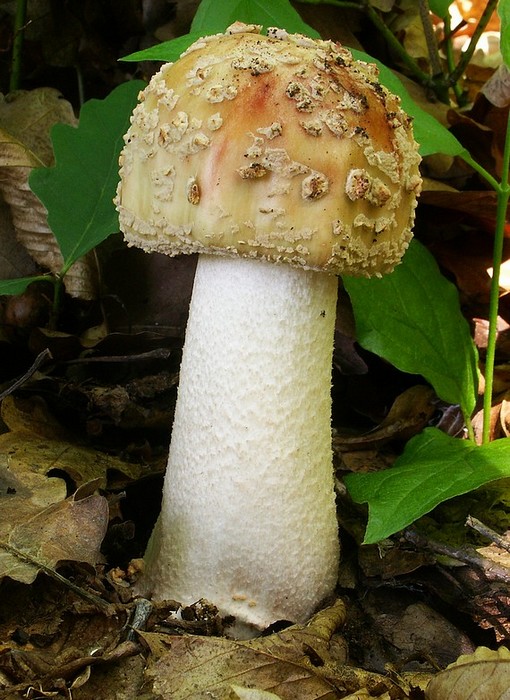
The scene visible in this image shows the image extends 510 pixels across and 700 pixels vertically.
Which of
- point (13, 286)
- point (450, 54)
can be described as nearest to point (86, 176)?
point (13, 286)

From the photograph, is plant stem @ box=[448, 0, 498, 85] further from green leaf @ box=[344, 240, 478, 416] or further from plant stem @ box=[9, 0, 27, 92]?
plant stem @ box=[9, 0, 27, 92]

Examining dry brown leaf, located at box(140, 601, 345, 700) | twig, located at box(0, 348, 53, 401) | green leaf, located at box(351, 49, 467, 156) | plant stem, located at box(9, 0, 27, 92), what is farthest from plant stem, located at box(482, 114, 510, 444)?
plant stem, located at box(9, 0, 27, 92)

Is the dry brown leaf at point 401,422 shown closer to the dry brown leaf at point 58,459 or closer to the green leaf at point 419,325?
the green leaf at point 419,325

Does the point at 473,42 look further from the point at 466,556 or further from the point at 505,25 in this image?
the point at 466,556

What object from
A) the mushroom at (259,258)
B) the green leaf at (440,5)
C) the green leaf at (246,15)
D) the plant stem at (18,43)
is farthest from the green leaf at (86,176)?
the green leaf at (440,5)

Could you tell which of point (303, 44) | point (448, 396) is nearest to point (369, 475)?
point (448, 396)
